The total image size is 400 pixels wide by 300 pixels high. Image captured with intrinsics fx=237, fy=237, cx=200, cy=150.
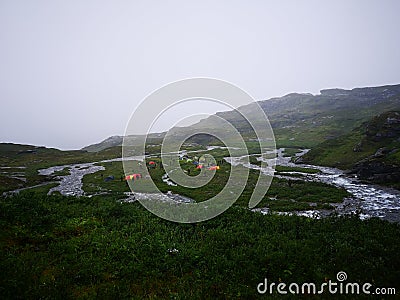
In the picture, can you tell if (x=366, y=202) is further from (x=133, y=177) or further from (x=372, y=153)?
(x=133, y=177)

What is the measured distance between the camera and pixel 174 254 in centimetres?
1328

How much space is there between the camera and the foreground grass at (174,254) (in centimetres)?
1016

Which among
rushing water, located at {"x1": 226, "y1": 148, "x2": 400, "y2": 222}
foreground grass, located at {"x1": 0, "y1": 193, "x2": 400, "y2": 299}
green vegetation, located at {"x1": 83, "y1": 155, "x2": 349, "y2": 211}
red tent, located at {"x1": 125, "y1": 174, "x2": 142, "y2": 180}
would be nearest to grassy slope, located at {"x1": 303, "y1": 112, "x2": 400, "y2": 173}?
green vegetation, located at {"x1": 83, "y1": 155, "x2": 349, "y2": 211}

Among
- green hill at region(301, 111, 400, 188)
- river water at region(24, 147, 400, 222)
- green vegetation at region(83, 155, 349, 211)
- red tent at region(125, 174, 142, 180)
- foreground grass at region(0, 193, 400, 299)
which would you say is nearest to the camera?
foreground grass at region(0, 193, 400, 299)

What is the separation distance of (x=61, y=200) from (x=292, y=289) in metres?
22.4

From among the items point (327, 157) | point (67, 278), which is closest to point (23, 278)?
point (67, 278)

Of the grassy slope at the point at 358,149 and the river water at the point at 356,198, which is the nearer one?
the river water at the point at 356,198

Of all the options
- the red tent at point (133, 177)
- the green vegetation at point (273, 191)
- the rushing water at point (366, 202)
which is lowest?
the rushing water at point (366, 202)

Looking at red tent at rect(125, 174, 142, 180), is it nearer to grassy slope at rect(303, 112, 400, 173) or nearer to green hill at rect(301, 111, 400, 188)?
green hill at rect(301, 111, 400, 188)

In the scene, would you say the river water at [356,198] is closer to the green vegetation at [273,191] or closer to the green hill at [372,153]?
the green vegetation at [273,191]

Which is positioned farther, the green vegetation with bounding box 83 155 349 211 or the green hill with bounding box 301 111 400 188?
the green hill with bounding box 301 111 400 188

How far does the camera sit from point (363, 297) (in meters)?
9.73

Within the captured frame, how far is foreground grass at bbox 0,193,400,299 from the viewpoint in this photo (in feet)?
33.3

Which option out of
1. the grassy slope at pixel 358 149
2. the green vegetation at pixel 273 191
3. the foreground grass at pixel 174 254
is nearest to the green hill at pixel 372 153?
the grassy slope at pixel 358 149
